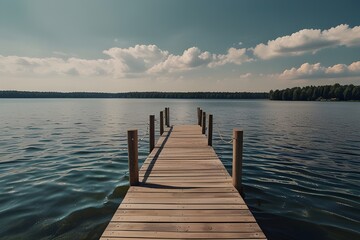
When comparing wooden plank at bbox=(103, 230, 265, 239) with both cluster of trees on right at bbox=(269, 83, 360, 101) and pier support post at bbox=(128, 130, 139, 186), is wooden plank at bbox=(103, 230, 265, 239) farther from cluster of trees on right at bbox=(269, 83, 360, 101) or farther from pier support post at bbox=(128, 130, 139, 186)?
cluster of trees on right at bbox=(269, 83, 360, 101)

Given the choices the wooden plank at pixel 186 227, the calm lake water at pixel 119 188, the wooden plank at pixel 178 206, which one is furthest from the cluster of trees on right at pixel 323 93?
the wooden plank at pixel 186 227

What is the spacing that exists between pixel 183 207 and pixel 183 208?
2.0 inches

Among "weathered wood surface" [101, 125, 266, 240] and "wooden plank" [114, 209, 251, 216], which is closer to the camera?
"weathered wood surface" [101, 125, 266, 240]

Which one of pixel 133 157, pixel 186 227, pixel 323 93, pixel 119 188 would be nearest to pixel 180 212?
pixel 186 227

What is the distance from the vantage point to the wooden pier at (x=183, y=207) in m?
4.30

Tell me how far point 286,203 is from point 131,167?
490 cm

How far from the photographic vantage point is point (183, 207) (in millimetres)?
5305

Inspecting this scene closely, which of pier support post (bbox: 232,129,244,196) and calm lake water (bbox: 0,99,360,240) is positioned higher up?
pier support post (bbox: 232,129,244,196)

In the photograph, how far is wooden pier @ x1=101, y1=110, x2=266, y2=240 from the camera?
4305 mm

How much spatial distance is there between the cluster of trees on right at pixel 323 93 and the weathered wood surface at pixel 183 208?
455ft

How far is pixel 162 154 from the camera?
10.6m

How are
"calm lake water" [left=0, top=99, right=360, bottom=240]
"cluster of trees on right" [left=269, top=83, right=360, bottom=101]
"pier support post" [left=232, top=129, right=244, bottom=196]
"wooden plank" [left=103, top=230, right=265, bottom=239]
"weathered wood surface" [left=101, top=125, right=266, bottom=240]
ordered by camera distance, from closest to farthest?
"wooden plank" [left=103, top=230, right=265, bottom=239] < "weathered wood surface" [left=101, top=125, right=266, bottom=240] < "calm lake water" [left=0, top=99, right=360, bottom=240] < "pier support post" [left=232, top=129, right=244, bottom=196] < "cluster of trees on right" [left=269, top=83, right=360, bottom=101]

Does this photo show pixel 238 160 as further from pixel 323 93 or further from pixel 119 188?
pixel 323 93

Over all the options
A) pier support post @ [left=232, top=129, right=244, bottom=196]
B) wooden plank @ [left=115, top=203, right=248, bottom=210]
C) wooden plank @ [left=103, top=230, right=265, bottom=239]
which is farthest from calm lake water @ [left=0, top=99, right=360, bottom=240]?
wooden plank @ [left=103, top=230, right=265, bottom=239]
